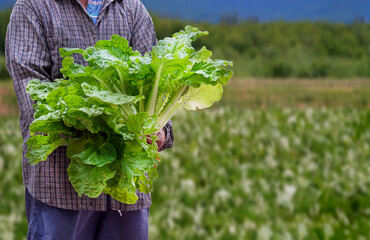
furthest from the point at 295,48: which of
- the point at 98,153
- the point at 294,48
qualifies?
the point at 98,153

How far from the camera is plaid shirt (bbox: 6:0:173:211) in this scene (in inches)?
44.9

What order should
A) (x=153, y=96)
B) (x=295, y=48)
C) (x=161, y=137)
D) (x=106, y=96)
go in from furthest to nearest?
(x=295, y=48), (x=161, y=137), (x=153, y=96), (x=106, y=96)

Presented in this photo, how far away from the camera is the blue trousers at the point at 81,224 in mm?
1157

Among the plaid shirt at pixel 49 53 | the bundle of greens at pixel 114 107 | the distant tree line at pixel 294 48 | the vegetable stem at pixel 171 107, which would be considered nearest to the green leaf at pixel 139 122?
the bundle of greens at pixel 114 107

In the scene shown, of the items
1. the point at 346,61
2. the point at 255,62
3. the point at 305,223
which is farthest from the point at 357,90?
the point at 305,223

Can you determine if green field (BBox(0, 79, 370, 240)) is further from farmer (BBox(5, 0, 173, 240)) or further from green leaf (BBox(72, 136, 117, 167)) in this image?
green leaf (BBox(72, 136, 117, 167))

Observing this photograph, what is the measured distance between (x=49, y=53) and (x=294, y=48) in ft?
17.6

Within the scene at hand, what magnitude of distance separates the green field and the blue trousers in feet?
3.38

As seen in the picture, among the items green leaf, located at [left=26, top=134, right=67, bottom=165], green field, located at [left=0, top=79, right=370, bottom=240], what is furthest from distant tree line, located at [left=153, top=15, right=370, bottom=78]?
green leaf, located at [left=26, top=134, right=67, bottom=165]

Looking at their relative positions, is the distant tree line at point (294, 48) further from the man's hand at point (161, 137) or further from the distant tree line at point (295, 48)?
the man's hand at point (161, 137)

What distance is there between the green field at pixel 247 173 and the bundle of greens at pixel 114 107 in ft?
3.90

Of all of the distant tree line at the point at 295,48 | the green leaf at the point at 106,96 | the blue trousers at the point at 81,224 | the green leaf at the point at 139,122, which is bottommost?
the blue trousers at the point at 81,224

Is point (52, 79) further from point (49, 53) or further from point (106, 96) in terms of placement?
point (106, 96)

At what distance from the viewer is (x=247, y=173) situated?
3588mm
